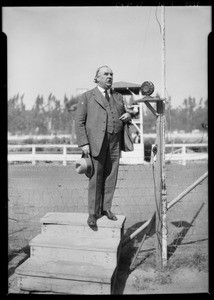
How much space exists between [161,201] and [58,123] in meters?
70.2

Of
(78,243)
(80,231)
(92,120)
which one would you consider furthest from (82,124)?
(78,243)

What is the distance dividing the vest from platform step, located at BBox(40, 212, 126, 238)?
115 centimetres

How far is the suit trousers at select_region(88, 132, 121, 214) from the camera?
3982 millimetres

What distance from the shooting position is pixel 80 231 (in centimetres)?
389

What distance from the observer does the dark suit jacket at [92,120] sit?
12.8 feet

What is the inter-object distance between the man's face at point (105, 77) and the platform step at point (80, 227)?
5.64ft

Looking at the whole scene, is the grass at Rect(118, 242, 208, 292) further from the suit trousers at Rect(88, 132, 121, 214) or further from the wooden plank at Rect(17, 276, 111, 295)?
the suit trousers at Rect(88, 132, 121, 214)

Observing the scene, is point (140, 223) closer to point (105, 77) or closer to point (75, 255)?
point (75, 255)

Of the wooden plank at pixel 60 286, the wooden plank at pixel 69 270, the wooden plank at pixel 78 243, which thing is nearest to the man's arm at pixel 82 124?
the wooden plank at pixel 78 243

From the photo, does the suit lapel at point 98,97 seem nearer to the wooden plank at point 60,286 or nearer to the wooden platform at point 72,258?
the wooden platform at point 72,258

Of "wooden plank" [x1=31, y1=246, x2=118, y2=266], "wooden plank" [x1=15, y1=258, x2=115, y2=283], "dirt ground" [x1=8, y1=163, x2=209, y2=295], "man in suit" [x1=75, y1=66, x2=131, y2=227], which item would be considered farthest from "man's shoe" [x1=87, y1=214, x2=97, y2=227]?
"dirt ground" [x1=8, y1=163, x2=209, y2=295]
